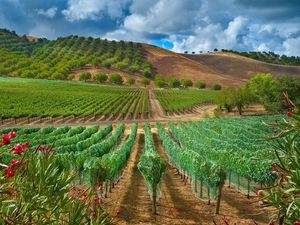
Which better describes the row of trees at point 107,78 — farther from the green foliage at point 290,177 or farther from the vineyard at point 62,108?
the green foliage at point 290,177

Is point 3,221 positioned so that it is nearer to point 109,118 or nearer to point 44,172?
point 44,172

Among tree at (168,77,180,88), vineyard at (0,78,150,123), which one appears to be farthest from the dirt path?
tree at (168,77,180,88)

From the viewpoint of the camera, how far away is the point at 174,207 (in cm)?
2258

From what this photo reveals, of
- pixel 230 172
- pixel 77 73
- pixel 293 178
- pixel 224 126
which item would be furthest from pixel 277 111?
pixel 77 73

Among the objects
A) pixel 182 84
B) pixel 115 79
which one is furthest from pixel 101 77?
pixel 182 84

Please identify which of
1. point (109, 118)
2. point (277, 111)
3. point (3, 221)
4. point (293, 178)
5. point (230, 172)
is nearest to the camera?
point (293, 178)

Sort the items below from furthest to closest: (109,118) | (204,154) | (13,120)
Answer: (109,118) < (13,120) < (204,154)

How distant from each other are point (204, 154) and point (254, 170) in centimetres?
994

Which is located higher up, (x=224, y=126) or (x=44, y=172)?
(x=44, y=172)

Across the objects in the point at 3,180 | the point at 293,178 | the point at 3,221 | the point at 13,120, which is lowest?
the point at 13,120

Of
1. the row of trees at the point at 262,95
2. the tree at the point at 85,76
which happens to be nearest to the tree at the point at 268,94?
the row of trees at the point at 262,95

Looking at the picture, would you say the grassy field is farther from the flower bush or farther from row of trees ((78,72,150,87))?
the flower bush

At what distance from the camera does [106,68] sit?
19338cm

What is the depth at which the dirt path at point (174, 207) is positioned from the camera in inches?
798
